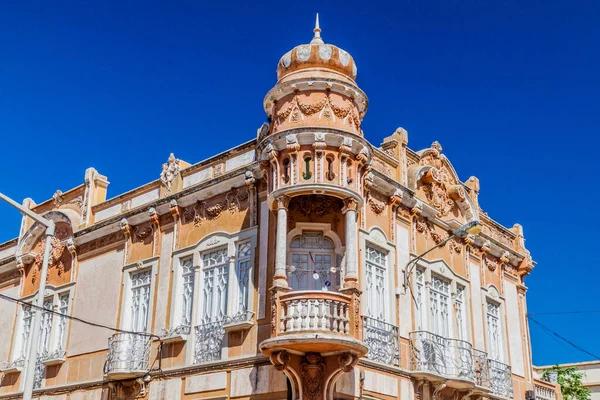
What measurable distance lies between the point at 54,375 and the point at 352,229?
10892 mm

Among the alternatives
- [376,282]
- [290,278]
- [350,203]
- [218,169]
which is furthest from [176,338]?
[350,203]

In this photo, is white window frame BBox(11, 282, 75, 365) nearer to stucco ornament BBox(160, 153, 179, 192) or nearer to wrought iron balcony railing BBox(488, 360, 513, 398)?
stucco ornament BBox(160, 153, 179, 192)

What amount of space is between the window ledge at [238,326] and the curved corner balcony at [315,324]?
5.05 ft

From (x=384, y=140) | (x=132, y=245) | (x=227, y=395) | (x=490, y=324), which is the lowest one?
(x=227, y=395)

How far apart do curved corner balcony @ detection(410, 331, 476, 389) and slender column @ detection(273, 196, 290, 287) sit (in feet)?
14.2

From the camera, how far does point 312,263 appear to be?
17797 millimetres

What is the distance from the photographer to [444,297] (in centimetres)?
2152

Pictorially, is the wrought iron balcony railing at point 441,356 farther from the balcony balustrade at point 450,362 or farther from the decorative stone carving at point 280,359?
the decorative stone carving at point 280,359

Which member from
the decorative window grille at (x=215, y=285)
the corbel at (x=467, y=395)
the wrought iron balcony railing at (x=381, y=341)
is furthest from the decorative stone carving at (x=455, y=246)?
the decorative window grille at (x=215, y=285)

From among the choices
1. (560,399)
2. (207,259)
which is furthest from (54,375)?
(560,399)

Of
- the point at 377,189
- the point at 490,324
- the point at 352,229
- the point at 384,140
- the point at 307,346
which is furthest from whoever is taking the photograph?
the point at 490,324

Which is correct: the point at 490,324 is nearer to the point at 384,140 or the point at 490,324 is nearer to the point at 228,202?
the point at 384,140

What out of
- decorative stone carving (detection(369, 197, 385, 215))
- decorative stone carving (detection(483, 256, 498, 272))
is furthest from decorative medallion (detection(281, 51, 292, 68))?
decorative stone carving (detection(483, 256, 498, 272))

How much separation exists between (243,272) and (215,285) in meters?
1.04
